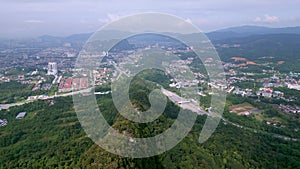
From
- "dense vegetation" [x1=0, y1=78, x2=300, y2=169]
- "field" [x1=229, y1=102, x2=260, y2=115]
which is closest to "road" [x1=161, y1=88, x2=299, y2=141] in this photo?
"dense vegetation" [x1=0, y1=78, x2=300, y2=169]

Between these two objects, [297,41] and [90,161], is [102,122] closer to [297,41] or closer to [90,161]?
[90,161]

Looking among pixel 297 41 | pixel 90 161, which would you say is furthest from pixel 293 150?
pixel 297 41

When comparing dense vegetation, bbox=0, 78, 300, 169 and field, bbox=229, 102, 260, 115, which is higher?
dense vegetation, bbox=0, 78, 300, 169

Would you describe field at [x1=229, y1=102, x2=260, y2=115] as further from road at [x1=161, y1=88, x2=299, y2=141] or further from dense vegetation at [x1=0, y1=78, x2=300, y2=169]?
dense vegetation at [x1=0, y1=78, x2=300, y2=169]

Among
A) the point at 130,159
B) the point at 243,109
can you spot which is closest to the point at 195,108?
the point at 243,109

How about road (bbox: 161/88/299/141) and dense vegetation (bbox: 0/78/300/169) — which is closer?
dense vegetation (bbox: 0/78/300/169)

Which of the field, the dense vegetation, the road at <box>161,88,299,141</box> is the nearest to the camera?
the dense vegetation

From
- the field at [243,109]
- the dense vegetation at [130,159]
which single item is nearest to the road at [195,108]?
the dense vegetation at [130,159]

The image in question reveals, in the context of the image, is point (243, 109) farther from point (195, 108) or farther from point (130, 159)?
point (130, 159)

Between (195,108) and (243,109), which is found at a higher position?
(195,108)

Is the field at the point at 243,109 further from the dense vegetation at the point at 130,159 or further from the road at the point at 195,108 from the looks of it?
the dense vegetation at the point at 130,159

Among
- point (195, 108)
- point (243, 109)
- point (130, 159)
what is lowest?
point (243, 109)
